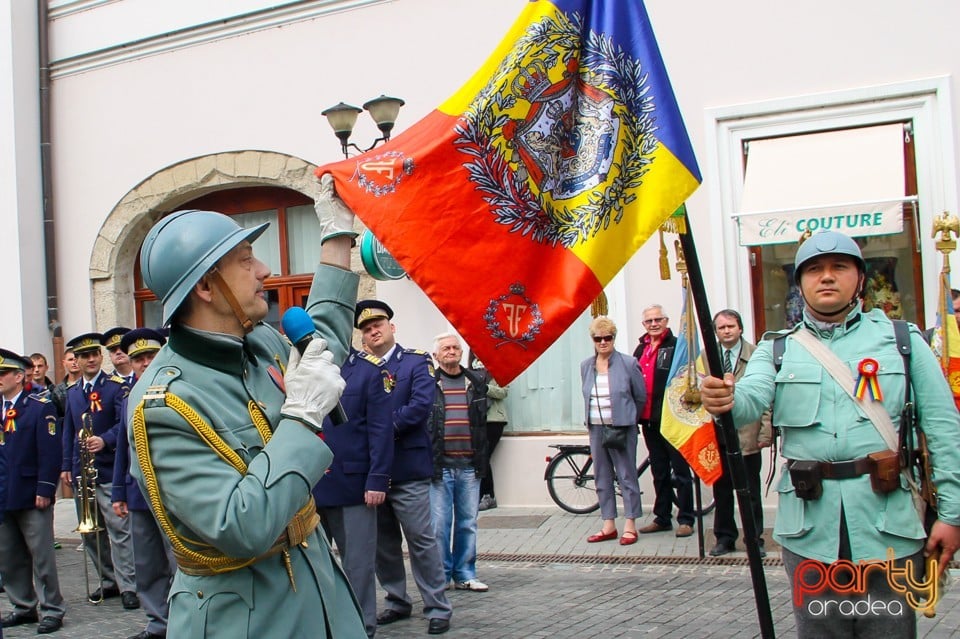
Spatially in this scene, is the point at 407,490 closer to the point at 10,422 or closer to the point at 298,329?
→ the point at 10,422

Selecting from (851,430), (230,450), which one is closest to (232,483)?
(230,450)

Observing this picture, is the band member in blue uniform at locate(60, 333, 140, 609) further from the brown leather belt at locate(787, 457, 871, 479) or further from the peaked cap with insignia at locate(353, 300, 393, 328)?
the brown leather belt at locate(787, 457, 871, 479)

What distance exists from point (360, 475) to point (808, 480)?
329 centimetres

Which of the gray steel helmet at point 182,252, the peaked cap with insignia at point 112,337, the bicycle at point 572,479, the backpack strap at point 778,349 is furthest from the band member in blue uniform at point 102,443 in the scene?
the gray steel helmet at point 182,252

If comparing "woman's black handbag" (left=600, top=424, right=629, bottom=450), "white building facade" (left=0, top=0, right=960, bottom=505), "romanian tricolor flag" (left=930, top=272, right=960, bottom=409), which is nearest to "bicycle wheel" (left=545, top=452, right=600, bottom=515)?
Result: "white building facade" (left=0, top=0, right=960, bottom=505)

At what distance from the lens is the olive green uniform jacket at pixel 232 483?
239 cm

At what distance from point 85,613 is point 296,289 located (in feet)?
19.5

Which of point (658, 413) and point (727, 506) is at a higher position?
point (658, 413)

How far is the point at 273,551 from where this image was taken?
2.60 m

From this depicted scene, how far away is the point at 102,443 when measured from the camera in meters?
8.26

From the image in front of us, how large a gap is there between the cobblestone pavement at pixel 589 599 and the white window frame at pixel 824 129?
9.76 feet

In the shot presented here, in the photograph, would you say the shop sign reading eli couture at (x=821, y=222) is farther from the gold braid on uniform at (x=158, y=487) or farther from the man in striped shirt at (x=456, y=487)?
the gold braid on uniform at (x=158, y=487)

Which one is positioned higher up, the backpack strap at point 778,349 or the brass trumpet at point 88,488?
the backpack strap at point 778,349

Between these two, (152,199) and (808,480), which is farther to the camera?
(152,199)
